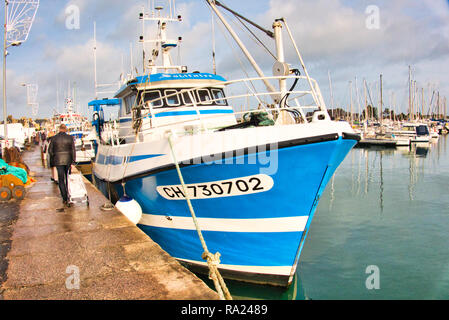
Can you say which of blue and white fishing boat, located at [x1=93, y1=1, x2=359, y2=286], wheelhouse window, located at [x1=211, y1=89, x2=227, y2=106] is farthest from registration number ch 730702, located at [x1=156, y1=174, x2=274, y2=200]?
wheelhouse window, located at [x1=211, y1=89, x2=227, y2=106]

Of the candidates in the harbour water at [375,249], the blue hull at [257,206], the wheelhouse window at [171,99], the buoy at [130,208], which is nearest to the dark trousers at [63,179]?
the buoy at [130,208]

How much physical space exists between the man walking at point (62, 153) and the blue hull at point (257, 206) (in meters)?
1.54

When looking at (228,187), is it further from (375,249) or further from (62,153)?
(375,249)

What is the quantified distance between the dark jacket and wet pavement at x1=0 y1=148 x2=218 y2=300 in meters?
1.07

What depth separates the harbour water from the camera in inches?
266

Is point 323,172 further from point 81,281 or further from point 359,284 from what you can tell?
point 81,281

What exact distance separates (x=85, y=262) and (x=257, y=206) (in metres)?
2.62

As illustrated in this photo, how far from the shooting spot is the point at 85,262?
418cm

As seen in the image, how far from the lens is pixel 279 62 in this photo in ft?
21.2

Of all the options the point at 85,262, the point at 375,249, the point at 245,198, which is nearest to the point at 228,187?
the point at 245,198

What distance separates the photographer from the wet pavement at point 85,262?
3.42 meters

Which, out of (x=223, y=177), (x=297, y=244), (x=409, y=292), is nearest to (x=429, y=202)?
(x=409, y=292)

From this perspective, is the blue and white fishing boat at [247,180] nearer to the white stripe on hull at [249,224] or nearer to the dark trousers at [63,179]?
the white stripe on hull at [249,224]
